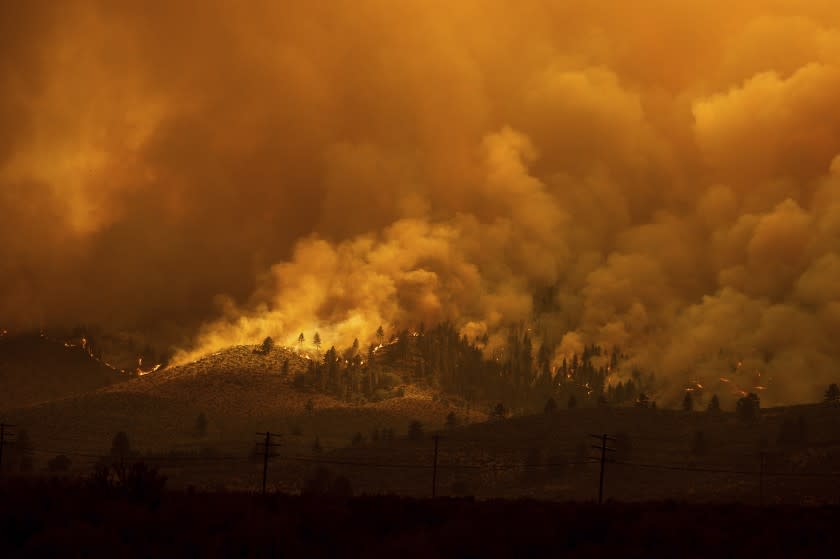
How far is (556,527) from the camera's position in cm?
4634

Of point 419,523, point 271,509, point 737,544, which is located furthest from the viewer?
point 271,509

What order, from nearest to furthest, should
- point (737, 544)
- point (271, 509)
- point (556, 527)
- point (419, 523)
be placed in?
point (737, 544)
point (556, 527)
point (419, 523)
point (271, 509)

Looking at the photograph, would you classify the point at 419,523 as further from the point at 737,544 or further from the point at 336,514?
the point at 737,544

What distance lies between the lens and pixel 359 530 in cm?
4556

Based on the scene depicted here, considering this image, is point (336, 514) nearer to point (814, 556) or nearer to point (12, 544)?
point (12, 544)

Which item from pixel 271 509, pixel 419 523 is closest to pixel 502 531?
pixel 419 523

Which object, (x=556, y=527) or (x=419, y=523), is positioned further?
(x=419, y=523)

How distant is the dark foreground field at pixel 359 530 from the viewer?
3875 cm

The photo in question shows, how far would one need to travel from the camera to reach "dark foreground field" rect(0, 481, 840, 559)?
38.8 metres

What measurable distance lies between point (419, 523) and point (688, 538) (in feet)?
Answer: 41.4

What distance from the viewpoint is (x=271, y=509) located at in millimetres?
53531

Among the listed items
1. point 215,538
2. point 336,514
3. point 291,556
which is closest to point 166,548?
point 215,538

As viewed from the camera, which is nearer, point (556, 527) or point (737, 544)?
point (737, 544)

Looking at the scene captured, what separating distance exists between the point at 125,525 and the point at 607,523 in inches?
840
